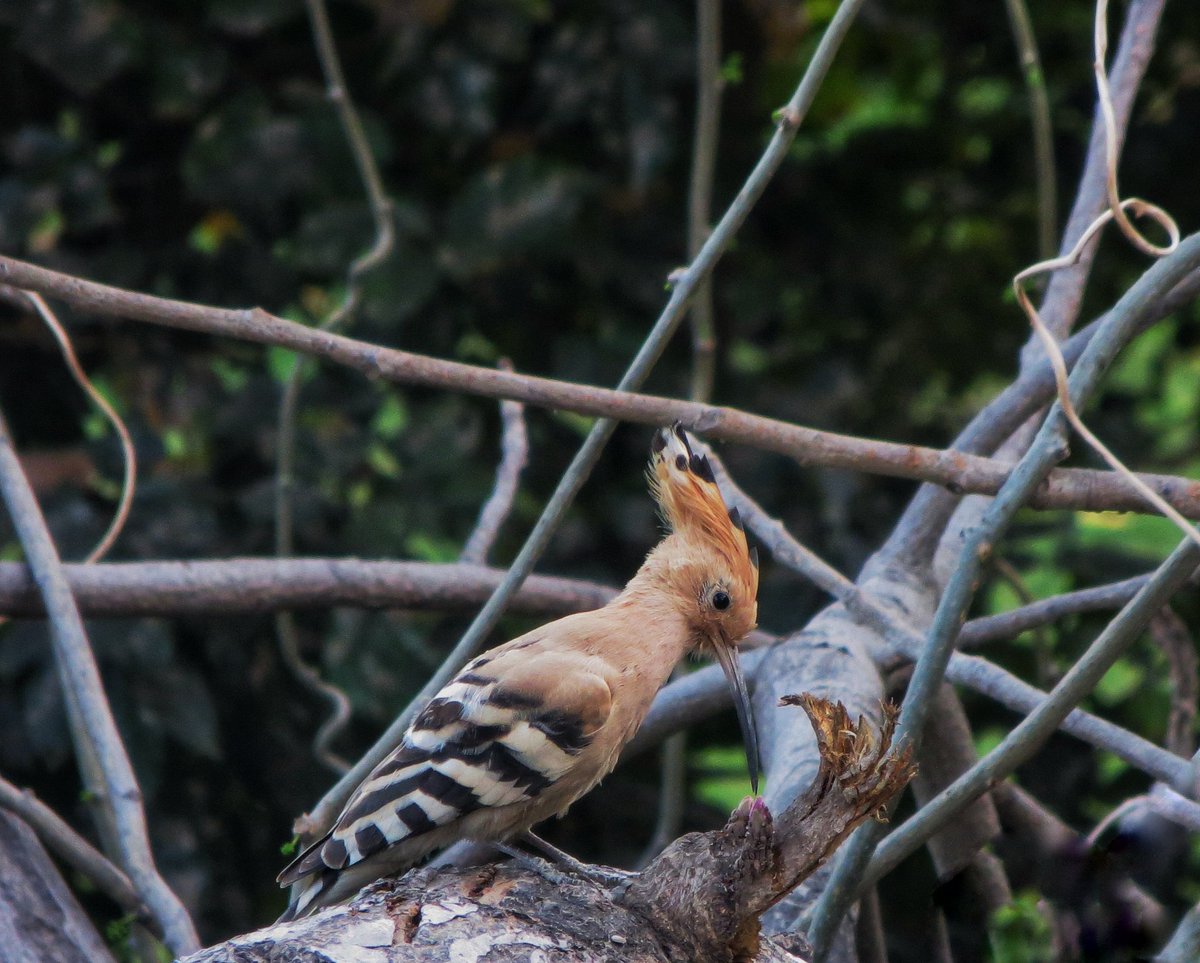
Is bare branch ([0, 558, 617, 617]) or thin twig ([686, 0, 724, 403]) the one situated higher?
thin twig ([686, 0, 724, 403])

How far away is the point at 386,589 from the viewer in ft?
7.30

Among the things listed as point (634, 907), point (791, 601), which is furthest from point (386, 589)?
point (634, 907)

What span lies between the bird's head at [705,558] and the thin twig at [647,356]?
19cm

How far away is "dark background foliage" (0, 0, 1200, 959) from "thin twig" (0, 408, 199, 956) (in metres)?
0.38

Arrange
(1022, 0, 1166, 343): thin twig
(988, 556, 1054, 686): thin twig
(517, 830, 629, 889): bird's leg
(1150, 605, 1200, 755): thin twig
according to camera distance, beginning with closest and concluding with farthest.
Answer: (517, 830, 629, 889): bird's leg → (1150, 605, 1200, 755): thin twig → (1022, 0, 1166, 343): thin twig → (988, 556, 1054, 686): thin twig

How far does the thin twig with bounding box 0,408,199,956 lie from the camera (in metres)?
1.76

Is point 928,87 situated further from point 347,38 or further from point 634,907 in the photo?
point 634,907

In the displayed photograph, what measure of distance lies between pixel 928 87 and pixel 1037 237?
0.40 m

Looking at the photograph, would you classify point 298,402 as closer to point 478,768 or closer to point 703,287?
point 703,287

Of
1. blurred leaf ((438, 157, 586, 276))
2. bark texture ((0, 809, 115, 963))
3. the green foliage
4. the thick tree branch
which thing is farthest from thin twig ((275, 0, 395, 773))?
the green foliage

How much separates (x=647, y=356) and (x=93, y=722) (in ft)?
2.77

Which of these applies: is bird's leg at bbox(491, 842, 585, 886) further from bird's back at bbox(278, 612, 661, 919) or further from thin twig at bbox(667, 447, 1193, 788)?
thin twig at bbox(667, 447, 1193, 788)

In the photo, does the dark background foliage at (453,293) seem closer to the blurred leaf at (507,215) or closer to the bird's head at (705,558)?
the blurred leaf at (507,215)

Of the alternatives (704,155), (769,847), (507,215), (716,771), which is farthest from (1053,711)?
(507,215)
